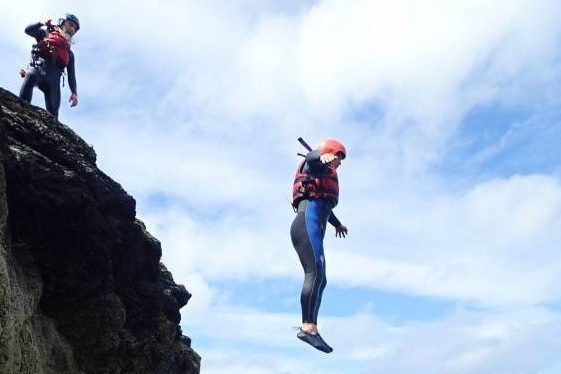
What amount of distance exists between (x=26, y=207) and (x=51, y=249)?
88cm

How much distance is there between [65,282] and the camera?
10.6 meters

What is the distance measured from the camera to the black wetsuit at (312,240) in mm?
10133

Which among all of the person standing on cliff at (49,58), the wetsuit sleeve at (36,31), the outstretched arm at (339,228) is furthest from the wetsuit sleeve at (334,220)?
the wetsuit sleeve at (36,31)

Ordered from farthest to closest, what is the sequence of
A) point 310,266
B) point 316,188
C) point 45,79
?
point 45,79
point 316,188
point 310,266

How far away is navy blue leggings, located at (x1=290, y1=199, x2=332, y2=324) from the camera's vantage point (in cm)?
1011

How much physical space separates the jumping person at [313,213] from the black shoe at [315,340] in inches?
1.2

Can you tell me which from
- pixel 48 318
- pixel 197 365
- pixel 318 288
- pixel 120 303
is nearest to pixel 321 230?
pixel 318 288

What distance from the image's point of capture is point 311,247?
1059cm

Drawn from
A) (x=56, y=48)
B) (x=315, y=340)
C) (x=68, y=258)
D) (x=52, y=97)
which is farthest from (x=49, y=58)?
(x=315, y=340)

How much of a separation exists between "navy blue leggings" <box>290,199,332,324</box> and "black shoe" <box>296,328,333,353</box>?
31 cm

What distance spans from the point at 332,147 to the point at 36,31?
22.7 ft

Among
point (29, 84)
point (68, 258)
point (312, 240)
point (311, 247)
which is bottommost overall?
point (68, 258)

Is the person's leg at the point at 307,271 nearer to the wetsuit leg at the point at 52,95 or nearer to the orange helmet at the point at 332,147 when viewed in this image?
the orange helmet at the point at 332,147

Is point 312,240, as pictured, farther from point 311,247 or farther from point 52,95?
point 52,95
